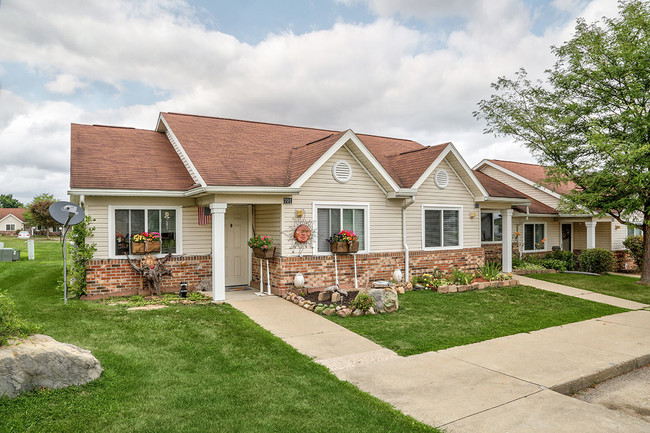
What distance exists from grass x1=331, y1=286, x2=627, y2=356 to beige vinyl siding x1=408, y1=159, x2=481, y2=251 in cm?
218

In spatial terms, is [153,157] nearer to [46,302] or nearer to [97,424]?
[46,302]

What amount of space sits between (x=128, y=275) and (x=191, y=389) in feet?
22.4

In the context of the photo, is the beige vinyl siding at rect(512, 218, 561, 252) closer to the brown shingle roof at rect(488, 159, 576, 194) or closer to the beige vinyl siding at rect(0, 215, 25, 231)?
the brown shingle roof at rect(488, 159, 576, 194)

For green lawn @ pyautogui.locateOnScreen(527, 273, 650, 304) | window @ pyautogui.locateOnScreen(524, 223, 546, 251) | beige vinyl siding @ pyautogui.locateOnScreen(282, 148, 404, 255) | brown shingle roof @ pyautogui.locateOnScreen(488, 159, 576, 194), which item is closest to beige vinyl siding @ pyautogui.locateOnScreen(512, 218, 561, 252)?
window @ pyautogui.locateOnScreen(524, 223, 546, 251)

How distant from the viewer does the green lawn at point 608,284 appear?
13102mm

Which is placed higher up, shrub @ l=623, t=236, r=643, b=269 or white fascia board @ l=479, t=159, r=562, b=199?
white fascia board @ l=479, t=159, r=562, b=199

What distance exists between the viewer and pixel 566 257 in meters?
18.8

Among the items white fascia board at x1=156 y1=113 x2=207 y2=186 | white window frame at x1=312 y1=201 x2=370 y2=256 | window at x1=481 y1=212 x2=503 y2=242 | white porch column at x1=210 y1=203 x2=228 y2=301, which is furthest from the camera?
window at x1=481 y1=212 x2=503 y2=242

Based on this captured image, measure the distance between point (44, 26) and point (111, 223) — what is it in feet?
15.3

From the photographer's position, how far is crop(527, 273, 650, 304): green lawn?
43.0 feet

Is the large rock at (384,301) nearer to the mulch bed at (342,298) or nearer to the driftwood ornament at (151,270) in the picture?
the mulch bed at (342,298)

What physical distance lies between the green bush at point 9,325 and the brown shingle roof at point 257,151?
5.53 metres

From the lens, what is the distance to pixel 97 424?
4086mm

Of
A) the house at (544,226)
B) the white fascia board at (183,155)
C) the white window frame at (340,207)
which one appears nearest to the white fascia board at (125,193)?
the white fascia board at (183,155)
